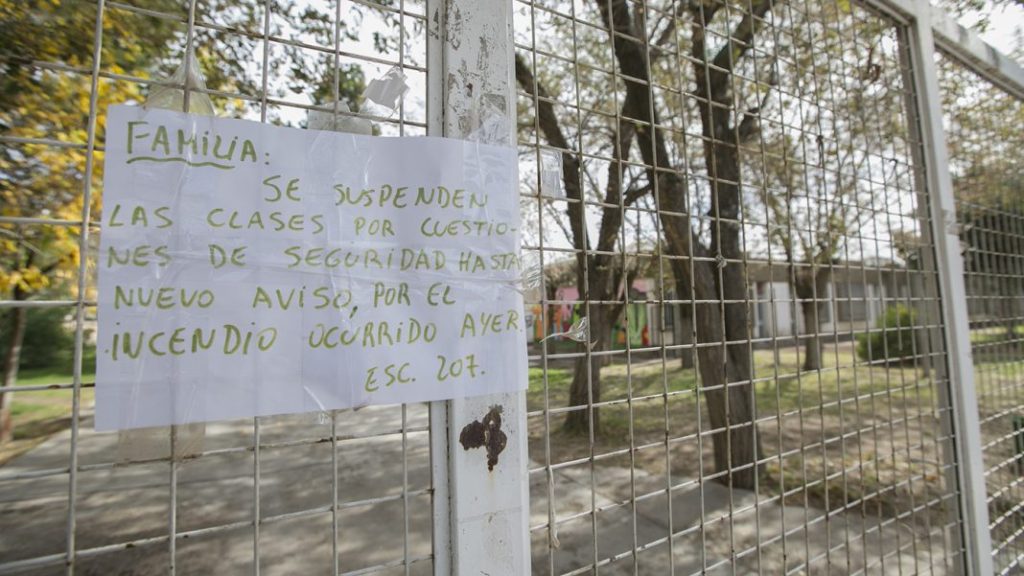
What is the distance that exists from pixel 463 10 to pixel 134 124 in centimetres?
Result: 70

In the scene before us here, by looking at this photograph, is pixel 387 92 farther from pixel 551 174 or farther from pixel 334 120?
pixel 551 174

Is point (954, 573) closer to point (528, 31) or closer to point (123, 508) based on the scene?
point (528, 31)

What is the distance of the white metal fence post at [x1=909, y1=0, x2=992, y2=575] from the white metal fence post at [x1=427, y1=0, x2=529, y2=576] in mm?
2285

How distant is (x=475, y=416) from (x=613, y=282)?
5032 mm

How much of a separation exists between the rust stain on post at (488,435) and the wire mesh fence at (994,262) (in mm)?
2850

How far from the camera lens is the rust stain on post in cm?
103

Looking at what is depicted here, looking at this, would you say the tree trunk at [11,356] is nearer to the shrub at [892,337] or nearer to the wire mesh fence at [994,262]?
the shrub at [892,337]

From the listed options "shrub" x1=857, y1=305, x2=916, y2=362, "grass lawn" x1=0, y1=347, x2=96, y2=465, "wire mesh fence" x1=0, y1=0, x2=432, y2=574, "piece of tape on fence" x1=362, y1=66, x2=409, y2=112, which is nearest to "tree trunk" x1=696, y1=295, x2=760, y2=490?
"shrub" x1=857, y1=305, x2=916, y2=362

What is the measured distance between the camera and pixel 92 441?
7613 mm

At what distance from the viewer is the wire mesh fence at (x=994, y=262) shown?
265 centimetres

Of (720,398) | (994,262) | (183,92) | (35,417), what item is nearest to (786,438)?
(720,398)

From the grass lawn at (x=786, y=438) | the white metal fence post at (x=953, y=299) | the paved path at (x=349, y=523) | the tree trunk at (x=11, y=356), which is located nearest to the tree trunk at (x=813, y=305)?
the grass lawn at (x=786, y=438)

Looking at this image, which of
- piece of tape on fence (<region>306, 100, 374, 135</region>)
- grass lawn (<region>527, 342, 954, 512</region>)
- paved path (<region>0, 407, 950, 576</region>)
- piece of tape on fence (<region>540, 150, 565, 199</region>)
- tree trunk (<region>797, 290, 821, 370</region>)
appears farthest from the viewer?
grass lawn (<region>527, 342, 954, 512</region>)

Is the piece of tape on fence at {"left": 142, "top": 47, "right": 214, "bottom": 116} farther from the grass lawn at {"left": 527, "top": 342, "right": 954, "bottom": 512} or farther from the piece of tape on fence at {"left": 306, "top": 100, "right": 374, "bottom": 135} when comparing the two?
the grass lawn at {"left": 527, "top": 342, "right": 954, "bottom": 512}
